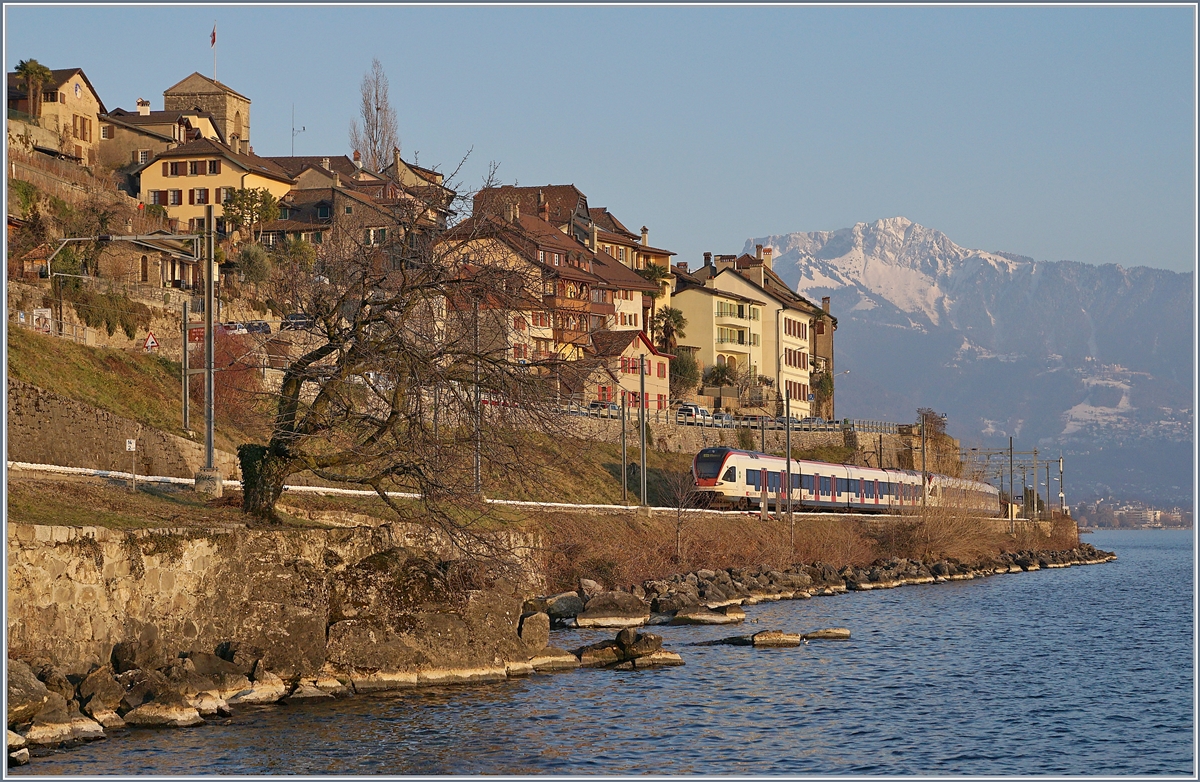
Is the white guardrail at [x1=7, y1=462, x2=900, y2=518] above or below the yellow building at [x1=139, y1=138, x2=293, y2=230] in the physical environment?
below

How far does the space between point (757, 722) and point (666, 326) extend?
8052cm

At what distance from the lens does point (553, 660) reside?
29.6 metres

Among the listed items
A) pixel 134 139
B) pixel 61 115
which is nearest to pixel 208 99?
pixel 134 139

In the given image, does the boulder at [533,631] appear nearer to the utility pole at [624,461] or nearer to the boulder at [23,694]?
the boulder at [23,694]

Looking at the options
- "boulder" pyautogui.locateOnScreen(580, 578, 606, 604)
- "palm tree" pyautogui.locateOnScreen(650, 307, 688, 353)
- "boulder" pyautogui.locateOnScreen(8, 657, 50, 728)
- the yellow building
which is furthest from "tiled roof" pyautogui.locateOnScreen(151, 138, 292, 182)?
"boulder" pyautogui.locateOnScreen(8, 657, 50, 728)

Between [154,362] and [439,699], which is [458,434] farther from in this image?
[154,362]

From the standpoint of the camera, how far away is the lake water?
20.5 metres

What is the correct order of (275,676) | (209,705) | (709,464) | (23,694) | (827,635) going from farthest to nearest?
(709,464) < (827,635) < (275,676) < (209,705) < (23,694)

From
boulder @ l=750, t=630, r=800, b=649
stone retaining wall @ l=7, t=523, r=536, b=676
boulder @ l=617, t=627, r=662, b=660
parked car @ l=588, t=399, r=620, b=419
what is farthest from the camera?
parked car @ l=588, t=399, r=620, b=419

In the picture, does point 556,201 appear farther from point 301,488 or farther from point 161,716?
point 161,716

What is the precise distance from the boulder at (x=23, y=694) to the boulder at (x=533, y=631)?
10.6m

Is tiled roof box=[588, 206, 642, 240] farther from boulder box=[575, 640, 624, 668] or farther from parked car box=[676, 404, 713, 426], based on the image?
boulder box=[575, 640, 624, 668]

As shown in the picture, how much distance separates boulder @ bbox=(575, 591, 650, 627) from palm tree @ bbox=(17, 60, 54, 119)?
2321 inches

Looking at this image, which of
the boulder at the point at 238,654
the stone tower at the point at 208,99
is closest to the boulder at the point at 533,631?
the boulder at the point at 238,654
